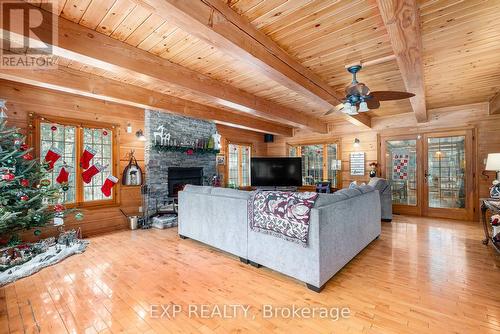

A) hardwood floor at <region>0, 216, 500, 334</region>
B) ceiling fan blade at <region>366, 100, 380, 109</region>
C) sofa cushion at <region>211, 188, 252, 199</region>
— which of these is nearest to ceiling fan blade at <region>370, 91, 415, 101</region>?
ceiling fan blade at <region>366, 100, 380, 109</region>

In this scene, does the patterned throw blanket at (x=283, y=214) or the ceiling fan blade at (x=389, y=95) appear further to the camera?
the ceiling fan blade at (x=389, y=95)

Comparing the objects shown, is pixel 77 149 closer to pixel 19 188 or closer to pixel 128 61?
pixel 19 188

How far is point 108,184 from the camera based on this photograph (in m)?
4.49

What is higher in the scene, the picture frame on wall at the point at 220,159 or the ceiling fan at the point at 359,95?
the ceiling fan at the point at 359,95

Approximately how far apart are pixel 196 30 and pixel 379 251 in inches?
142

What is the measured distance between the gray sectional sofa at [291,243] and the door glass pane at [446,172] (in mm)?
2862

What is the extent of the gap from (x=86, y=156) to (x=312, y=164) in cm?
600

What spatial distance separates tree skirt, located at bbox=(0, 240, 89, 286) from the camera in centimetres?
261

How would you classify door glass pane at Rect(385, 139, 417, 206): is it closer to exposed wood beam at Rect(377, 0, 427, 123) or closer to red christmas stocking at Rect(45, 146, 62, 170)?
exposed wood beam at Rect(377, 0, 427, 123)

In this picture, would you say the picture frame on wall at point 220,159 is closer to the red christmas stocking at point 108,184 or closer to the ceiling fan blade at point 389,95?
the red christmas stocking at point 108,184

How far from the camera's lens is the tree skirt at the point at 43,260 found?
261cm

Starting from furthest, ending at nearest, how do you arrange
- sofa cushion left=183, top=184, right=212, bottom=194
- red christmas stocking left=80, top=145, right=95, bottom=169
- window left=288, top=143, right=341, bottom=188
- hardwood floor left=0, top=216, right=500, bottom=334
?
window left=288, top=143, right=341, bottom=188, red christmas stocking left=80, top=145, right=95, bottom=169, sofa cushion left=183, top=184, right=212, bottom=194, hardwood floor left=0, top=216, right=500, bottom=334

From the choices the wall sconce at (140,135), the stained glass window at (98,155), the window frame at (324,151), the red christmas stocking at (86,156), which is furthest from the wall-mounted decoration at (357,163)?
the red christmas stocking at (86,156)

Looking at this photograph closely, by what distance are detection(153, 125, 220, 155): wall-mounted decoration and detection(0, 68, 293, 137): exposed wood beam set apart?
89 centimetres
